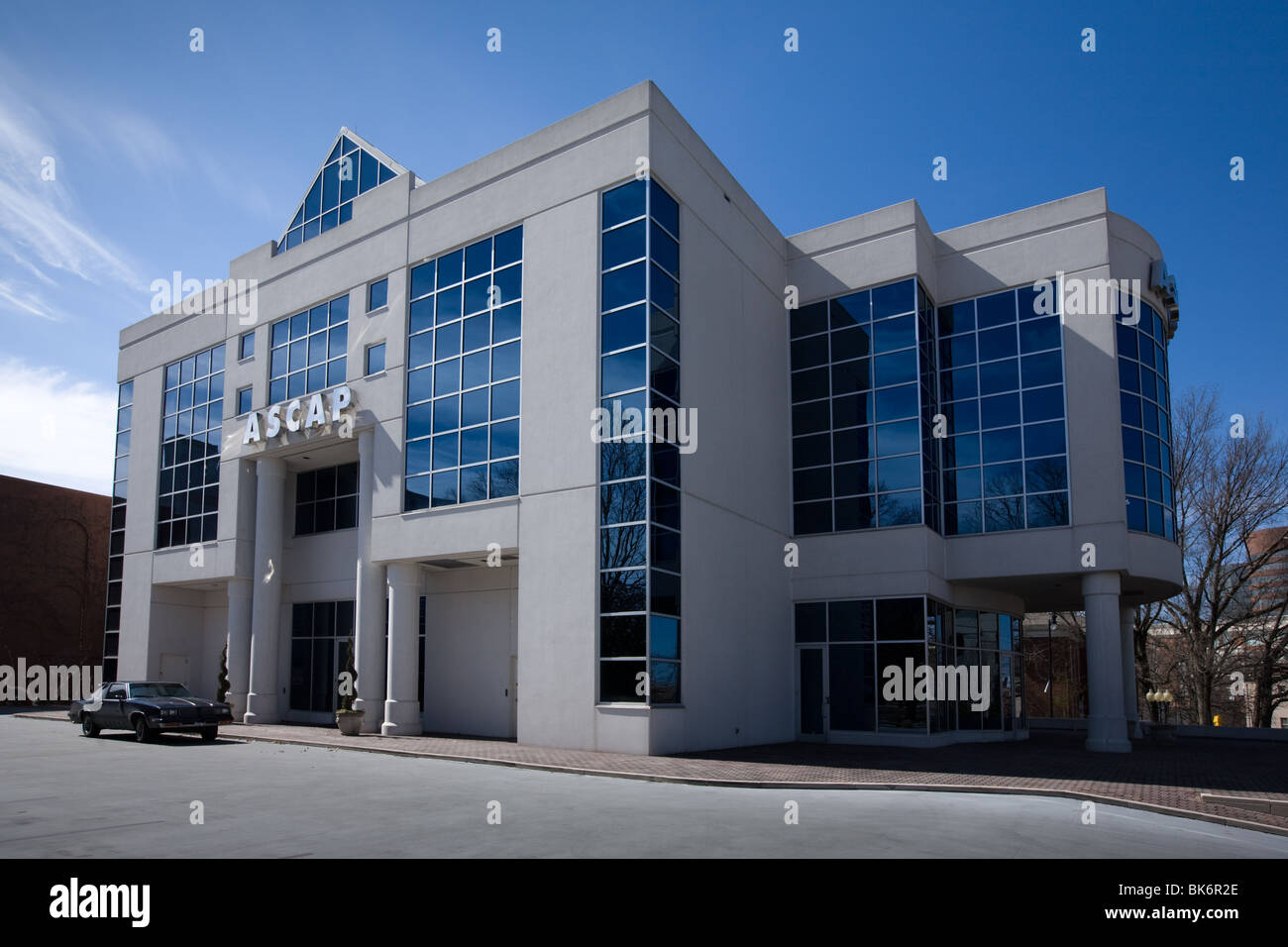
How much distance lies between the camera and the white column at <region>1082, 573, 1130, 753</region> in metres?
24.7

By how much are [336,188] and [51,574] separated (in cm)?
2791

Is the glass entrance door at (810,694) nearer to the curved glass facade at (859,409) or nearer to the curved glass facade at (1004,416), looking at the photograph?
the curved glass facade at (859,409)

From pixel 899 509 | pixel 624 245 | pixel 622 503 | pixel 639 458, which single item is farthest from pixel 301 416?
pixel 899 509

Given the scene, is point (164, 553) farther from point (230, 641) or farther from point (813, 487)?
point (813, 487)

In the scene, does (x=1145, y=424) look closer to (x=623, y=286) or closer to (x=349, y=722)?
(x=623, y=286)

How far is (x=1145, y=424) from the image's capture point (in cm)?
2672

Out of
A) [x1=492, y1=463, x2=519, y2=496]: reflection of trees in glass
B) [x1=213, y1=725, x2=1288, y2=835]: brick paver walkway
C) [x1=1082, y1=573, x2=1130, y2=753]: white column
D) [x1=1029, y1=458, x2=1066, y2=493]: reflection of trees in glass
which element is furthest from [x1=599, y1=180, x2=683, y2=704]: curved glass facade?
[x1=1082, y1=573, x2=1130, y2=753]: white column

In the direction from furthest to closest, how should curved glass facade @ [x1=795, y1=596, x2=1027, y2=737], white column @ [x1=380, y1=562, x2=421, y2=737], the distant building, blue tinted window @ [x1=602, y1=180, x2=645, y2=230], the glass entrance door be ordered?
the distant building < the glass entrance door < white column @ [x1=380, y1=562, x2=421, y2=737] < curved glass facade @ [x1=795, y1=596, x2=1027, y2=737] < blue tinted window @ [x1=602, y1=180, x2=645, y2=230]

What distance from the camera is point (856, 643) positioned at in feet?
85.7

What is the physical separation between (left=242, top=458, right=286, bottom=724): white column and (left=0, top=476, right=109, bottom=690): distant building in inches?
836

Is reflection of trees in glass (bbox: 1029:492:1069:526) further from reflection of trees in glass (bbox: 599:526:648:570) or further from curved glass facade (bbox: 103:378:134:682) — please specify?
curved glass facade (bbox: 103:378:134:682)

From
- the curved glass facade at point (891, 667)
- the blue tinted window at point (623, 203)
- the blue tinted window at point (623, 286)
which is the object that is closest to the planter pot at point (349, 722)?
the curved glass facade at point (891, 667)

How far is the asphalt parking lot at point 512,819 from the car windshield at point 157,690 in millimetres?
7349
